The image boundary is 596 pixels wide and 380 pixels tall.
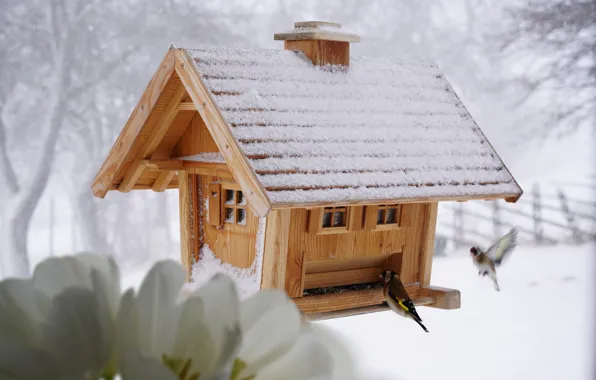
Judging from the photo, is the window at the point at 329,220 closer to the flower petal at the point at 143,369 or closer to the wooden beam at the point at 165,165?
the wooden beam at the point at 165,165

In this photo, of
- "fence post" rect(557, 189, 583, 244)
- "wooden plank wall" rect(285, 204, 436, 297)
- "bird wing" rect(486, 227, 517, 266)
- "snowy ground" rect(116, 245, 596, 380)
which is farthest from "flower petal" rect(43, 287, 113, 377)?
"fence post" rect(557, 189, 583, 244)

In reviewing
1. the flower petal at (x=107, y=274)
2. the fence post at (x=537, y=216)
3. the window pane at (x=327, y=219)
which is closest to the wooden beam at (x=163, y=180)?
the window pane at (x=327, y=219)

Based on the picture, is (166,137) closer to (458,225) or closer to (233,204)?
(233,204)

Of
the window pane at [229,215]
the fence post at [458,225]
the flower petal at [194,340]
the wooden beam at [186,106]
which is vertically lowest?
the fence post at [458,225]

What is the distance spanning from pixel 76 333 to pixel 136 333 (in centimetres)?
1

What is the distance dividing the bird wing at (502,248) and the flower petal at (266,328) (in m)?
0.76

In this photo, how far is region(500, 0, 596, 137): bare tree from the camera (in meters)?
2.46

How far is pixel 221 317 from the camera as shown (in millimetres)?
120

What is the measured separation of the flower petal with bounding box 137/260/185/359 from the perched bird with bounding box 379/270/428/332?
0.62 metres

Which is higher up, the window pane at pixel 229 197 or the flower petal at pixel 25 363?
the flower petal at pixel 25 363

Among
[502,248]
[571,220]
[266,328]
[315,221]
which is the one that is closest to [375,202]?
[315,221]

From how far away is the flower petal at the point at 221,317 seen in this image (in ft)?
0.37

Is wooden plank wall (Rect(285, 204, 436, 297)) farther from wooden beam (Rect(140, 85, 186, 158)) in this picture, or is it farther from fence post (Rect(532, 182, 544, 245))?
fence post (Rect(532, 182, 544, 245))

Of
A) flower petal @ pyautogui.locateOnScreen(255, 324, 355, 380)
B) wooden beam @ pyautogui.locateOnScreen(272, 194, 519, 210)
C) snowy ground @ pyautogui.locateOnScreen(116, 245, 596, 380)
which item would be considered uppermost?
flower petal @ pyautogui.locateOnScreen(255, 324, 355, 380)
